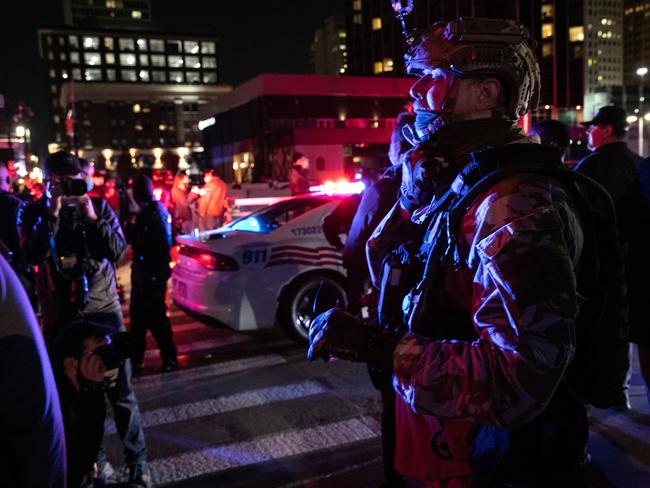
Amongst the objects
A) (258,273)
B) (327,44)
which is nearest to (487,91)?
(258,273)

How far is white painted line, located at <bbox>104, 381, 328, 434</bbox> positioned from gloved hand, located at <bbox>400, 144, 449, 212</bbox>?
3580 millimetres

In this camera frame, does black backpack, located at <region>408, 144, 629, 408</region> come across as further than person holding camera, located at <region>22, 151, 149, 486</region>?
No

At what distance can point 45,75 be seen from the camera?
13575 centimetres

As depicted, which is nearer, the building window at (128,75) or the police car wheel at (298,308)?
the police car wheel at (298,308)

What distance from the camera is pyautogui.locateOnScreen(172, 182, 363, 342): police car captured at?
6.41 meters

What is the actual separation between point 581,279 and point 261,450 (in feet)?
10.1

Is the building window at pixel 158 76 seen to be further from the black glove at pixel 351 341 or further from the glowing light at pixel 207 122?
the black glove at pixel 351 341

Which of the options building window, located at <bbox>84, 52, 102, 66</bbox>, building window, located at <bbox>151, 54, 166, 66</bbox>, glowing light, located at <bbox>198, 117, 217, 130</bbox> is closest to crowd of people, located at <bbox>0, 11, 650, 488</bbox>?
glowing light, located at <bbox>198, 117, 217, 130</bbox>

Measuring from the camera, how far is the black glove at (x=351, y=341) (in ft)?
5.05

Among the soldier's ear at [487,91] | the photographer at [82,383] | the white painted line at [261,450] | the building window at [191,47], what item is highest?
the building window at [191,47]

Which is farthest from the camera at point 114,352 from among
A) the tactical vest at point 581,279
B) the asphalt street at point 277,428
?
the asphalt street at point 277,428

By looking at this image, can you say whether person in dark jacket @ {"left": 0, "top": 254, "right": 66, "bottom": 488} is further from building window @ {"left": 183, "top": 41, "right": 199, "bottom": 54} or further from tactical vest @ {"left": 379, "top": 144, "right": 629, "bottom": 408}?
building window @ {"left": 183, "top": 41, "right": 199, "bottom": 54}

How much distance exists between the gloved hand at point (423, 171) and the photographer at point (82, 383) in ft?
4.18

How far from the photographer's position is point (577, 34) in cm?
6600
